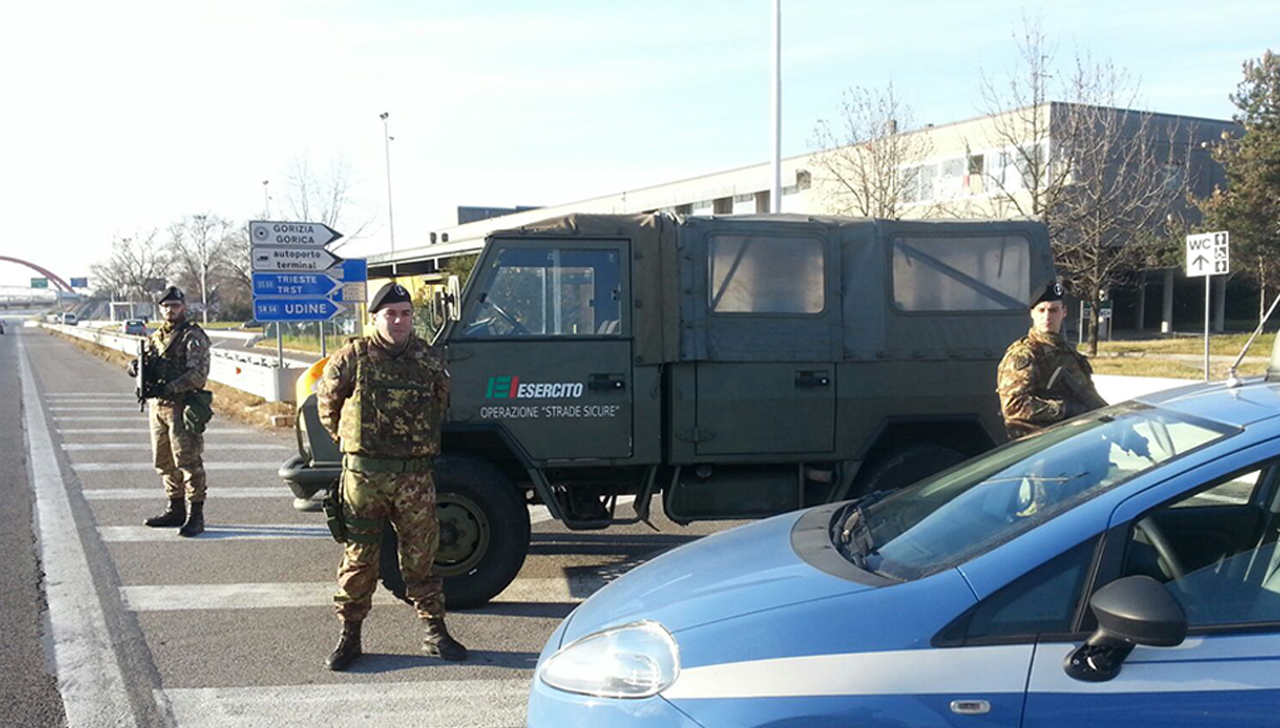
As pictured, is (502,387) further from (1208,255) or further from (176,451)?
(1208,255)

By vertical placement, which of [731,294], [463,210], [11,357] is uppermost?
[463,210]

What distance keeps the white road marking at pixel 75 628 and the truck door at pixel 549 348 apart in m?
2.17

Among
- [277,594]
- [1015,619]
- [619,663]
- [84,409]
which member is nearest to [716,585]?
[619,663]

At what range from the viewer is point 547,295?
5734 millimetres

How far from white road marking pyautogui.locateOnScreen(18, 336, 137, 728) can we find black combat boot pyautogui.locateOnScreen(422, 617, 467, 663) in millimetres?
1363

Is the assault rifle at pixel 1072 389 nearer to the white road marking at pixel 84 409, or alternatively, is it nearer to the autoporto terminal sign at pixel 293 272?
the autoporto terminal sign at pixel 293 272

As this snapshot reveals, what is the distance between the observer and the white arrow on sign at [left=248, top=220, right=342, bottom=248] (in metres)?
13.7

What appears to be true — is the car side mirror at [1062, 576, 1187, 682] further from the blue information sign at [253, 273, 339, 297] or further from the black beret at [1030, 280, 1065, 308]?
the blue information sign at [253, 273, 339, 297]

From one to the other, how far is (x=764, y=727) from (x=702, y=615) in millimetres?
408

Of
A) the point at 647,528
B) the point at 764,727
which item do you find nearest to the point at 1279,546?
the point at 764,727

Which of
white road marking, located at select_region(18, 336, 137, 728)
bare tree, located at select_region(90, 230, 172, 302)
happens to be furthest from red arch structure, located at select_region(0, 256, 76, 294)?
white road marking, located at select_region(18, 336, 137, 728)

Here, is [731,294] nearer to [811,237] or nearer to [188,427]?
[811,237]

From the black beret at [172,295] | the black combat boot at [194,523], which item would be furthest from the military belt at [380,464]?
the black beret at [172,295]

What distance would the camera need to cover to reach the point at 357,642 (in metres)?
4.82
